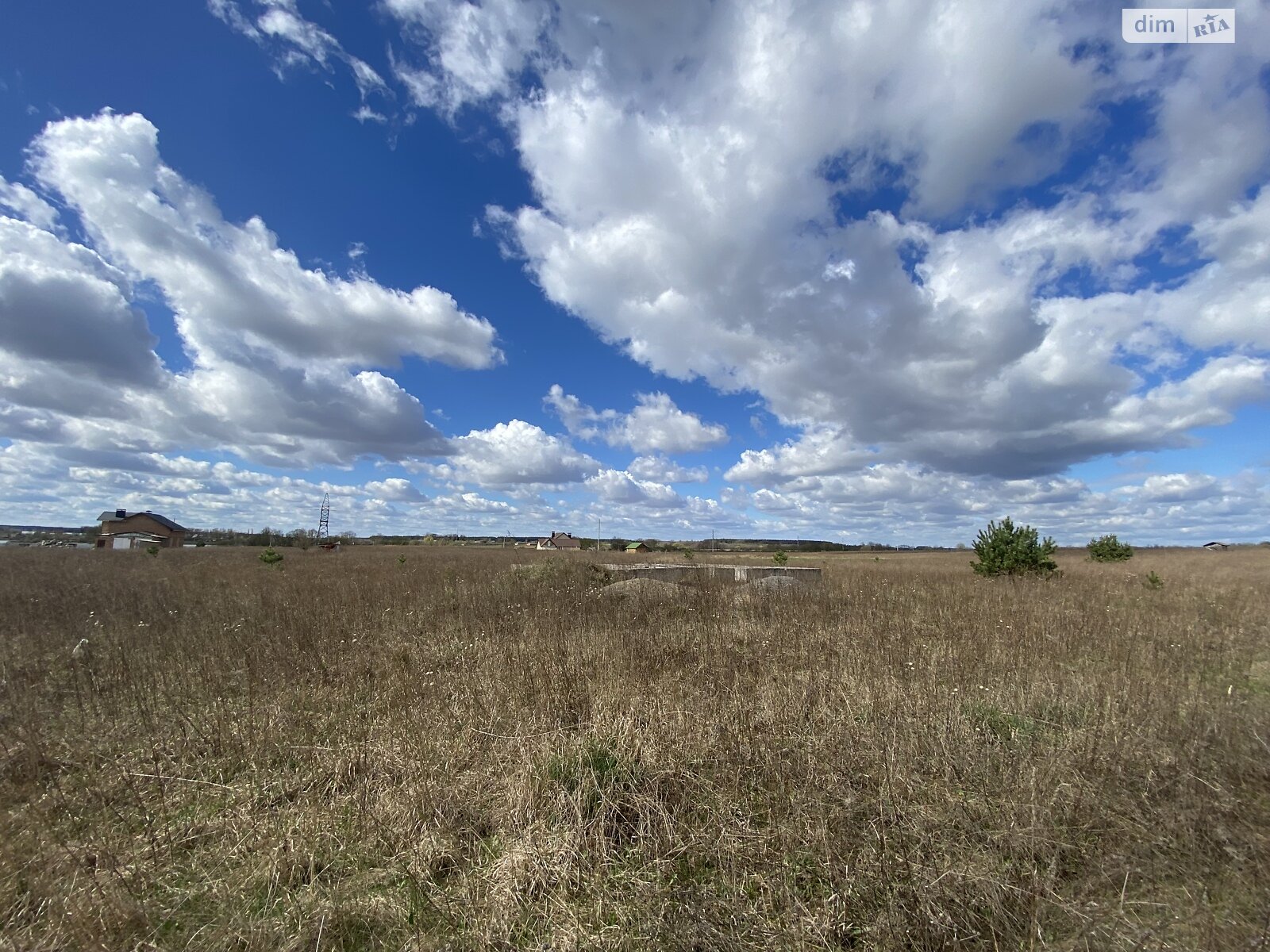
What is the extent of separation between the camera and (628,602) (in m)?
11.1

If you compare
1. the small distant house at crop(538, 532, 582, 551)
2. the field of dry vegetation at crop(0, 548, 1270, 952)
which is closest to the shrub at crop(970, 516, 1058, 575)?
the field of dry vegetation at crop(0, 548, 1270, 952)

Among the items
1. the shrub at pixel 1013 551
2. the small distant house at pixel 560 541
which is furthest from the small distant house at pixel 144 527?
the shrub at pixel 1013 551

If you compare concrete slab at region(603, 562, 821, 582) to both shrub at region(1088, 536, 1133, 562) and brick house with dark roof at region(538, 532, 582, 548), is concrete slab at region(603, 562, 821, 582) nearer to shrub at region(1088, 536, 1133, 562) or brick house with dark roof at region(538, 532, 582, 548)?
shrub at region(1088, 536, 1133, 562)

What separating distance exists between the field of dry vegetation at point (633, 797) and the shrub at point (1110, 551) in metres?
26.0

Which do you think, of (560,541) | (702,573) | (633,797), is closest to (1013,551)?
(702,573)

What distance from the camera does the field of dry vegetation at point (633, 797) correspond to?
250 cm

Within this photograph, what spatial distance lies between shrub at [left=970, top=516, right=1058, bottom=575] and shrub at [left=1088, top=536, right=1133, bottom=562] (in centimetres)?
1466

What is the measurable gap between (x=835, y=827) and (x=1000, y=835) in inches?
34.1

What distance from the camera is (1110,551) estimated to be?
27484 millimetres

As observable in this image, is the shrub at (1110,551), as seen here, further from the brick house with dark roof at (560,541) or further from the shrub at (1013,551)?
the brick house with dark roof at (560,541)

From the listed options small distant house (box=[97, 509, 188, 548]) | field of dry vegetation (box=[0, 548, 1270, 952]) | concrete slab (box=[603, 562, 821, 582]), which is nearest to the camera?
field of dry vegetation (box=[0, 548, 1270, 952])

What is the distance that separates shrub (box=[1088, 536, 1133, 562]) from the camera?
27.4 m

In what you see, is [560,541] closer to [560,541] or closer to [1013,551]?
[560,541]

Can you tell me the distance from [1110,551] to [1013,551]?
635 inches
